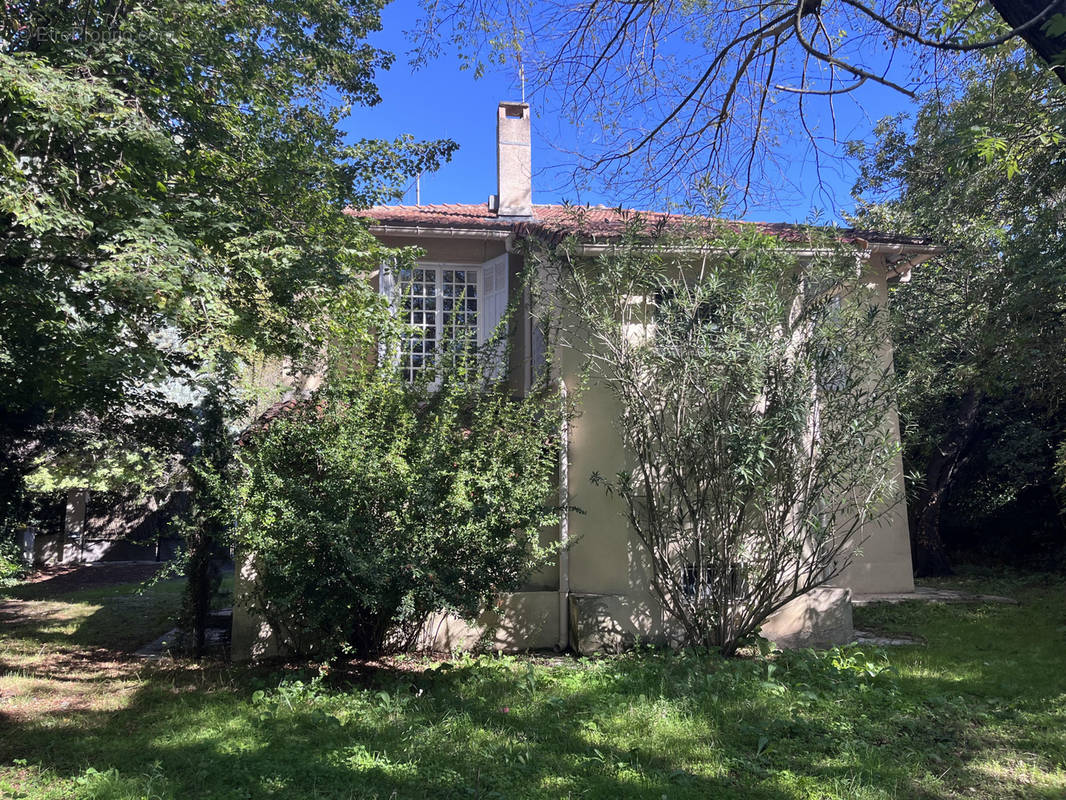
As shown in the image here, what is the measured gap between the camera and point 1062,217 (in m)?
9.20

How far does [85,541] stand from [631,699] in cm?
1837

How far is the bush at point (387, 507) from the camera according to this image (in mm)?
6660

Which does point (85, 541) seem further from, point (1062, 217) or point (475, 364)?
point (1062, 217)

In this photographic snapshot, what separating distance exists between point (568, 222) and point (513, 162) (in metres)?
4.43

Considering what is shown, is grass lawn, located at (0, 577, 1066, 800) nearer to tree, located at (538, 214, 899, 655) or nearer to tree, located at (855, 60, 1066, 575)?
tree, located at (538, 214, 899, 655)

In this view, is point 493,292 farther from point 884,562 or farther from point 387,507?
point 884,562

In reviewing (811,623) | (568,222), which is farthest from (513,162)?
(811,623)

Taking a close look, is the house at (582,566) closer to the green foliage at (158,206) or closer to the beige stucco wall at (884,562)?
the green foliage at (158,206)

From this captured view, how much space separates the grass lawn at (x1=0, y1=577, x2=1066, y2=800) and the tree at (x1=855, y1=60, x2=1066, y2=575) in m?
2.33

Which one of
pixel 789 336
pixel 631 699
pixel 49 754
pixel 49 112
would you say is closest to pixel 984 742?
pixel 631 699

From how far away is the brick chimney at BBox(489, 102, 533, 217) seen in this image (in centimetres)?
1236

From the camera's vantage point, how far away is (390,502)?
6.96 meters

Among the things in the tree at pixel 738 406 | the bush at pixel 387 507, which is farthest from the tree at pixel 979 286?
the bush at pixel 387 507

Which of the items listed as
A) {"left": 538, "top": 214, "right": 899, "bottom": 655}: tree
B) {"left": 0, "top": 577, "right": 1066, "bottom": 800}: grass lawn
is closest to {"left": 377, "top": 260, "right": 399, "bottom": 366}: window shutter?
{"left": 538, "top": 214, "right": 899, "bottom": 655}: tree
